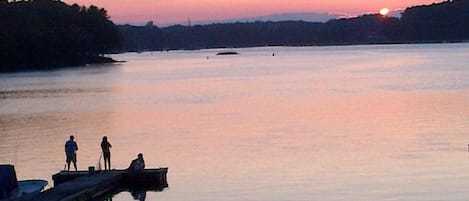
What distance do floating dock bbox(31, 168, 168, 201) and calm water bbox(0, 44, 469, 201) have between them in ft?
1.72

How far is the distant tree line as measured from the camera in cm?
14312

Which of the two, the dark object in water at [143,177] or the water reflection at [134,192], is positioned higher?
the dark object in water at [143,177]

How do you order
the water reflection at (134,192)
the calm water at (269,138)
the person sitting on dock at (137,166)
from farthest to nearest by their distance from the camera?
the person sitting on dock at (137,166) → the calm water at (269,138) → the water reflection at (134,192)

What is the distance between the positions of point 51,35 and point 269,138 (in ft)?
371

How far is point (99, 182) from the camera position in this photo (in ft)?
91.4

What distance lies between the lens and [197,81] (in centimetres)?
10131

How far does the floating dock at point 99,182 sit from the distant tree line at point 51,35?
10896 cm

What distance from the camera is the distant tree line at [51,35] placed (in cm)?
14312

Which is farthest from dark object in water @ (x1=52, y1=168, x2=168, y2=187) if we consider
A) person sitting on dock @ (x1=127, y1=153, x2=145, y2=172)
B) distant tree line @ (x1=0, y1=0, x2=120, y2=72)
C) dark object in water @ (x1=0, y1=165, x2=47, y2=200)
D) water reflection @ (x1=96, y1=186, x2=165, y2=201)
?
distant tree line @ (x1=0, y1=0, x2=120, y2=72)

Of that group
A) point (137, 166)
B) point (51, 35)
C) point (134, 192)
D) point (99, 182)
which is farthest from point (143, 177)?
point (51, 35)

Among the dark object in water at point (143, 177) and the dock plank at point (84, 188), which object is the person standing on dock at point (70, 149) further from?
the dock plank at point (84, 188)

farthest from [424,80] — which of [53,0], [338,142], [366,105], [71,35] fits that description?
[53,0]

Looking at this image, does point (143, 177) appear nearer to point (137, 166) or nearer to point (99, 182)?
point (137, 166)

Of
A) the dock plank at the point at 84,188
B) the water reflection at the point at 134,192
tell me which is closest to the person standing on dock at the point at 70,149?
the dock plank at the point at 84,188
